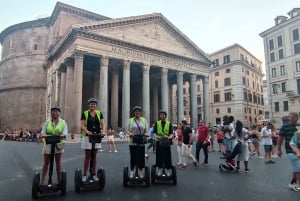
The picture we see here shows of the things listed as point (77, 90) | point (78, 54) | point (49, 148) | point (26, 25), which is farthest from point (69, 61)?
point (49, 148)

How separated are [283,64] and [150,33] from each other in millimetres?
23957

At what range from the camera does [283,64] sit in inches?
1690

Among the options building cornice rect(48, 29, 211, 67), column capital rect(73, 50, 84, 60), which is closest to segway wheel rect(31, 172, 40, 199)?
column capital rect(73, 50, 84, 60)

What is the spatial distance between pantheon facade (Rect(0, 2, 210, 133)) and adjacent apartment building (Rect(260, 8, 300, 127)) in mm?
13603

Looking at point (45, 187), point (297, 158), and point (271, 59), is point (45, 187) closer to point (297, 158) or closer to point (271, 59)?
point (297, 158)

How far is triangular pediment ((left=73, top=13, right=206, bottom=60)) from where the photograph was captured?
96.7 ft

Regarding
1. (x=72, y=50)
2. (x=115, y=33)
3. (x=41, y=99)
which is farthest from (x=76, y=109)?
(x=41, y=99)

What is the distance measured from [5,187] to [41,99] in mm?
40419

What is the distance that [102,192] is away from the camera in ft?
18.8

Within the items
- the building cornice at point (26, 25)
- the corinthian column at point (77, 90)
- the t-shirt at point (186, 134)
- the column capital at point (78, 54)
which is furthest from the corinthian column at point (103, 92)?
the building cornice at point (26, 25)

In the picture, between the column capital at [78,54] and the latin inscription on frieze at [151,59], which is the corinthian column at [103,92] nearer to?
the column capital at [78,54]

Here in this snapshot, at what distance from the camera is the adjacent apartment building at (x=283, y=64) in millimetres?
40750

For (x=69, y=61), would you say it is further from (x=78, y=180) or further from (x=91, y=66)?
(x=78, y=180)

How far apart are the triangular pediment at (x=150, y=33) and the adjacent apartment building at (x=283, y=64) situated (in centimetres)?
1436
